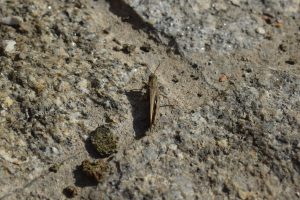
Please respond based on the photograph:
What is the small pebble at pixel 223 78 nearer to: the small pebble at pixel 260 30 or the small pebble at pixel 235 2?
the small pebble at pixel 260 30

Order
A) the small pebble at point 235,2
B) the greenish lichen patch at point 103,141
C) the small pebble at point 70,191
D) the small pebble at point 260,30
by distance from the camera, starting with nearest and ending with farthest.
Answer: the small pebble at point 70,191 → the greenish lichen patch at point 103,141 → the small pebble at point 260,30 → the small pebble at point 235,2

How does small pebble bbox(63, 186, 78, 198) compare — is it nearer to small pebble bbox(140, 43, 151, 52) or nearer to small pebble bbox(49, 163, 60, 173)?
small pebble bbox(49, 163, 60, 173)

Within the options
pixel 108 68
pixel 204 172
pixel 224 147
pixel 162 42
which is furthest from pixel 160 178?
pixel 162 42

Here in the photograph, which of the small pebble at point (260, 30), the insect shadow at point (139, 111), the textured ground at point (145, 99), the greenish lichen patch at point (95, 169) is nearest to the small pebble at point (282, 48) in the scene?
the textured ground at point (145, 99)

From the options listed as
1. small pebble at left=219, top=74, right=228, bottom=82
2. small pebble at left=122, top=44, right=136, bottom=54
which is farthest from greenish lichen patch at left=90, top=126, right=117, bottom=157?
small pebble at left=219, top=74, right=228, bottom=82

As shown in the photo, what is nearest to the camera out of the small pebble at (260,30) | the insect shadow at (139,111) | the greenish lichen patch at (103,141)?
the greenish lichen patch at (103,141)

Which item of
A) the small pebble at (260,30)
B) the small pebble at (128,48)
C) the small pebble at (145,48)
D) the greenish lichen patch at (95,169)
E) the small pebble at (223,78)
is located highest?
the small pebble at (260,30)

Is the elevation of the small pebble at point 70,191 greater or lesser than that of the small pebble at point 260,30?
lesser

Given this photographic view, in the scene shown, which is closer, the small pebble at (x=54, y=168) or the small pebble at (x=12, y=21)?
the small pebble at (x=54, y=168)
